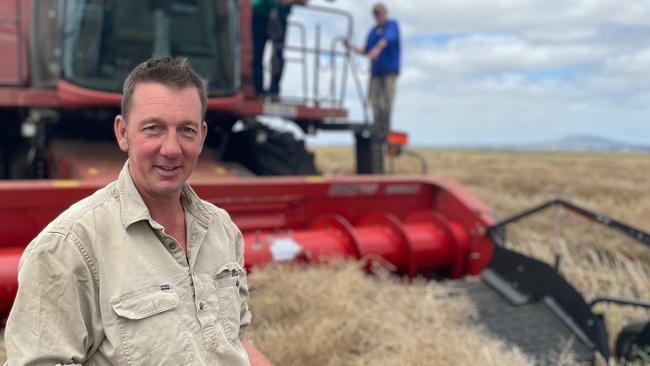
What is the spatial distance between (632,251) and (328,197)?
338 centimetres

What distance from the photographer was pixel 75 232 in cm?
119

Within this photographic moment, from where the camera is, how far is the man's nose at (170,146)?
127 centimetres

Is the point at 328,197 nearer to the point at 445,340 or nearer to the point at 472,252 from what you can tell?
the point at 472,252

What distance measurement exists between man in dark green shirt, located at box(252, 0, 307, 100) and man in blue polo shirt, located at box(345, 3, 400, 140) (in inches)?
34.4

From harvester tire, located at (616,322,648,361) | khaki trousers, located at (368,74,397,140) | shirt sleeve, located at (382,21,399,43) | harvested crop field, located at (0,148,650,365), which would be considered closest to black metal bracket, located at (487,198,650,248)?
harvester tire, located at (616,322,648,361)

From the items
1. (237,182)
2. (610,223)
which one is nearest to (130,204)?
(237,182)

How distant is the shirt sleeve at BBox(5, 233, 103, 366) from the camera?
3.73 ft

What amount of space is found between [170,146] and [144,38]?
11.0 ft

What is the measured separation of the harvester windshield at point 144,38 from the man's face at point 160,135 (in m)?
3.12

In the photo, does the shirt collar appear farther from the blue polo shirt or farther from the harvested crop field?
the blue polo shirt

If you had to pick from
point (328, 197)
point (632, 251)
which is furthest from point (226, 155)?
point (632, 251)

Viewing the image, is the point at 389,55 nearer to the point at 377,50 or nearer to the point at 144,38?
the point at 377,50

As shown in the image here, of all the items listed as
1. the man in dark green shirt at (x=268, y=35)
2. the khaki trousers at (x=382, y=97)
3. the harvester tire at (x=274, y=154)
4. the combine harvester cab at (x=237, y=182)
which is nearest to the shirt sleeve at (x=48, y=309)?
the combine harvester cab at (x=237, y=182)

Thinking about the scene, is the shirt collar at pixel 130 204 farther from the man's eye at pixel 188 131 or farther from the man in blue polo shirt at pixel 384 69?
the man in blue polo shirt at pixel 384 69
